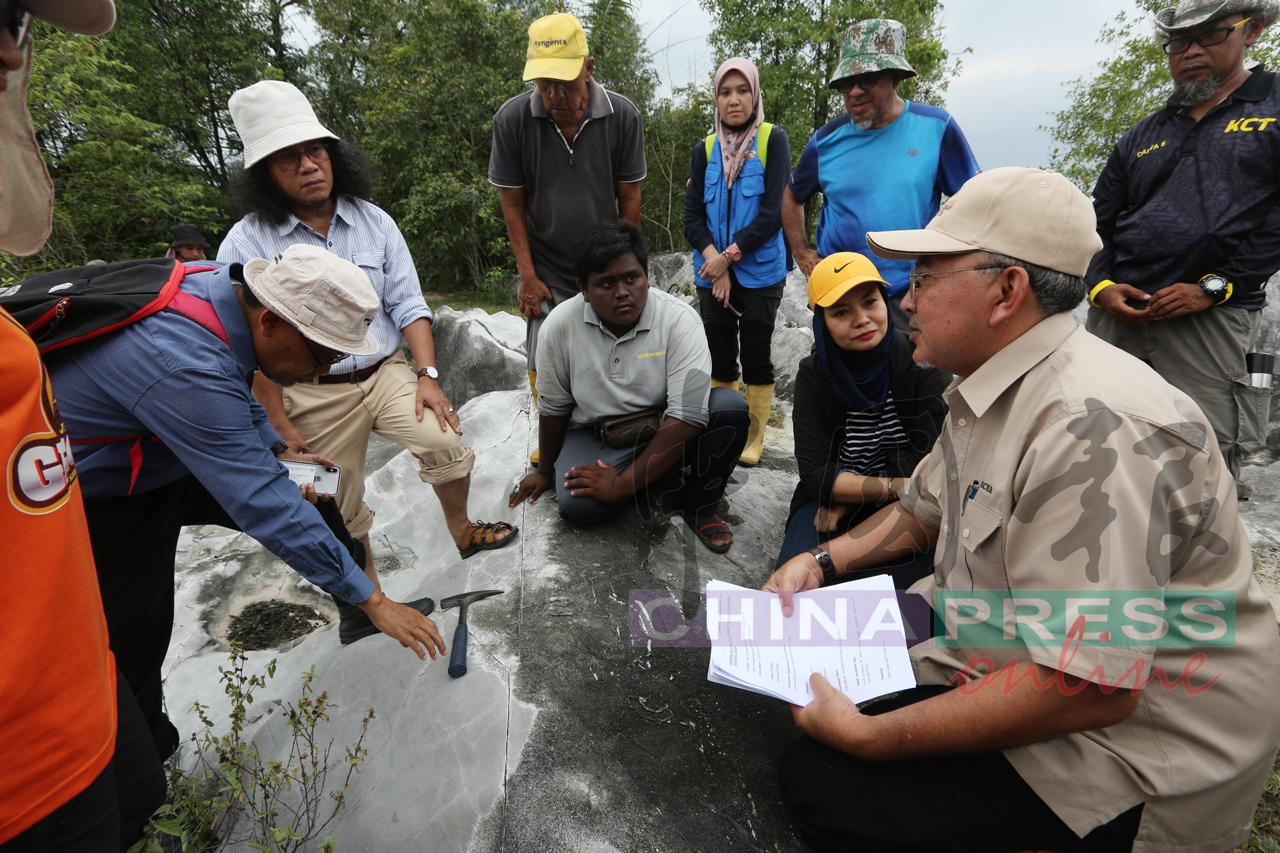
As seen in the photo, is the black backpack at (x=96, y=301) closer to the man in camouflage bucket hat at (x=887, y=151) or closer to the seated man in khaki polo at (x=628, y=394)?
the seated man in khaki polo at (x=628, y=394)

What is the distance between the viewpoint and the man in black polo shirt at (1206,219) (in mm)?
2719

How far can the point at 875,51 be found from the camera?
9.91ft

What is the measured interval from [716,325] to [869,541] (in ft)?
7.02

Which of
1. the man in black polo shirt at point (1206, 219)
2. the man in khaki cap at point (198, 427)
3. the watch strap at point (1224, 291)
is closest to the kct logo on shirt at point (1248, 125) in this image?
the man in black polo shirt at point (1206, 219)

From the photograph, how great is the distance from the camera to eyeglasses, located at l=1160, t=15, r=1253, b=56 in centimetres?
268

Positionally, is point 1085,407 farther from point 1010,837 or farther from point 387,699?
point 387,699

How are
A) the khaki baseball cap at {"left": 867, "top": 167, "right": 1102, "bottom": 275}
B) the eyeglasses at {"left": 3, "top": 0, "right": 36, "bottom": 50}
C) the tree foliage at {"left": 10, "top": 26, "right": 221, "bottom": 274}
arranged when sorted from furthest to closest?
the tree foliage at {"left": 10, "top": 26, "right": 221, "bottom": 274} < the khaki baseball cap at {"left": 867, "top": 167, "right": 1102, "bottom": 275} < the eyeglasses at {"left": 3, "top": 0, "right": 36, "bottom": 50}

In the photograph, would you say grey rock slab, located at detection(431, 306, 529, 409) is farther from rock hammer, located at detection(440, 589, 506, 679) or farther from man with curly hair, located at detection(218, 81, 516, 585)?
rock hammer, located at detection(440, 589, 506, 679)

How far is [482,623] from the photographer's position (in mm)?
2494

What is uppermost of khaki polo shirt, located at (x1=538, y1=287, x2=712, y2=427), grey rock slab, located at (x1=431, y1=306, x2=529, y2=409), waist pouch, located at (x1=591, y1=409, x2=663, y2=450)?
khaki polo shirt, located at (x1=538, y1=287, x2=712, y2=427)

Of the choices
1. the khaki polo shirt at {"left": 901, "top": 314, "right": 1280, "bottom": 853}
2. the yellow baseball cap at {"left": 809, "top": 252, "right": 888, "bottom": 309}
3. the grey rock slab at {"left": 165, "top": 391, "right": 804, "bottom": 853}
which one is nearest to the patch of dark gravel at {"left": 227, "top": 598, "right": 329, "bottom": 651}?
the grey rock slab at {"left": 165, "top": 391, "right": 804, "bottom": 853}

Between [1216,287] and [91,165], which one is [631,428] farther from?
[91,165]

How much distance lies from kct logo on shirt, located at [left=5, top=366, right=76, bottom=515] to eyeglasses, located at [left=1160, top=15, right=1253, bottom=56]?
4150 mm

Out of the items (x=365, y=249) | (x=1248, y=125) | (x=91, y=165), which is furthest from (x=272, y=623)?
(x=91, y=165)
